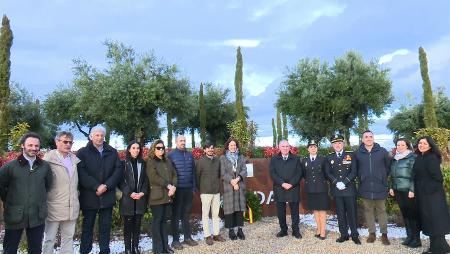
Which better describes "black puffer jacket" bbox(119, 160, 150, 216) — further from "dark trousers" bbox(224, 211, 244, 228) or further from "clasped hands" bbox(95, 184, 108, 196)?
"dark trousers" bbox(224, 211, 244, 228)

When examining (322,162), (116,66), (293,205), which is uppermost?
(116,66)

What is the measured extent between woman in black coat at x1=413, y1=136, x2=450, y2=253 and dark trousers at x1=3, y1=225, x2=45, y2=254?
17.3 feet

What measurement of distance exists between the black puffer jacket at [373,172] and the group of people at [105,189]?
202 cm

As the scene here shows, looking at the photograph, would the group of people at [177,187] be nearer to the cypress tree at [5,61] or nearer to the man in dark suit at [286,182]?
the man in dark suit at [286,182]

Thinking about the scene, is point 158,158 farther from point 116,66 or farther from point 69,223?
point 116,66

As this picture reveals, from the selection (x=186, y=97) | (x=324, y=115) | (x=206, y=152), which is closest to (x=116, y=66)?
(x=186, y=97)

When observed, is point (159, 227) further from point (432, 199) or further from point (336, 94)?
point (336, 94)

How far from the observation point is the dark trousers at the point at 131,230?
19.9ft

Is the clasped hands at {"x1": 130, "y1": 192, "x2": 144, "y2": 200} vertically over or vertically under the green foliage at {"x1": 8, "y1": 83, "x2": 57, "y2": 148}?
under

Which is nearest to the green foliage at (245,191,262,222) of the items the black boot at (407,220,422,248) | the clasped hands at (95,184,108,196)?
the black boot at (407,220,422,248)

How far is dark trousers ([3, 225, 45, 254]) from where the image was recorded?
16.0 feet

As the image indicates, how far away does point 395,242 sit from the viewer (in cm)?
702

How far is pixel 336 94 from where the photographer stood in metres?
27.6

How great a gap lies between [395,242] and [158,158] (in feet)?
13.8
